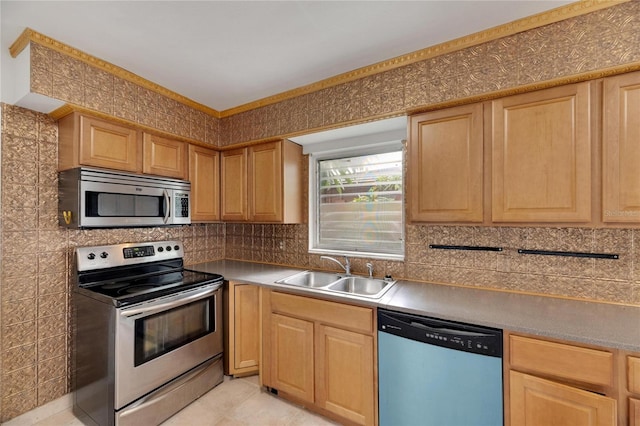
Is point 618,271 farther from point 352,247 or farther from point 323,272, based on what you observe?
point 323,272

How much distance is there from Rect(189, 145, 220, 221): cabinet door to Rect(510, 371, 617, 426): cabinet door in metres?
2.62

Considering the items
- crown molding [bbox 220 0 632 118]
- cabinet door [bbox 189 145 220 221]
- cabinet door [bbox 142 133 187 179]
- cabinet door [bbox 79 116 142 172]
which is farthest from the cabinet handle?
cabinet door [bbox 79 116 142 172]

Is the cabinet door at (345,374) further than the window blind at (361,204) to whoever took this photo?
No

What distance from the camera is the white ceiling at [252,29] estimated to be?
4.73ft

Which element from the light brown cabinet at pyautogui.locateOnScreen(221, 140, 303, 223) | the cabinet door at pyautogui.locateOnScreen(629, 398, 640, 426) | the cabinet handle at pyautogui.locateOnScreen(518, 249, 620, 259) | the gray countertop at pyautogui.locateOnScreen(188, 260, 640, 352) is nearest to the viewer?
the cabinet door at pyautogui.locateOnScreen(629, 398, 640, 426)

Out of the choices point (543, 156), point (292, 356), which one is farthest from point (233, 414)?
point (543, 156)

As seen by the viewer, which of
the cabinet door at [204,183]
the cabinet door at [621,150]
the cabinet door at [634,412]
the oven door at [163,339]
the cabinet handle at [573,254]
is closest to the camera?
the cabinet door at [634,412]

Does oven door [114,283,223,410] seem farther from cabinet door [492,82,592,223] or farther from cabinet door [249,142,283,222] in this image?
cabinet door [492,82,592,223]

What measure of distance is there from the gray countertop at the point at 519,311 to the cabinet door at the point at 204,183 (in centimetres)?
114

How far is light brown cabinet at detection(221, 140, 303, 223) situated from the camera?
2.52m

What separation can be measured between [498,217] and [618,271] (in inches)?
28.4

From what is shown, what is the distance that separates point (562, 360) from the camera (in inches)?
48.4

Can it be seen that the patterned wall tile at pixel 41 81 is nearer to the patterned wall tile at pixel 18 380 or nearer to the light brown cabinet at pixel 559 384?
the patterned wall tile at pixel 18 380

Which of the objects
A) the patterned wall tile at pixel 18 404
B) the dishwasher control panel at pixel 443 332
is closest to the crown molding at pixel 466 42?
the dishwasher control panel at pixel 443 332
